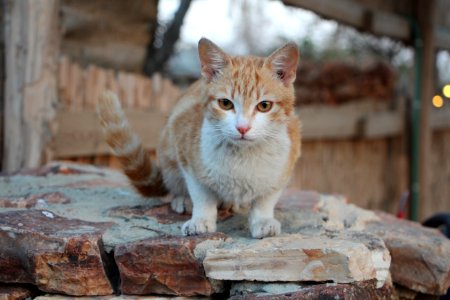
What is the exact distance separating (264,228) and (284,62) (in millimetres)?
716

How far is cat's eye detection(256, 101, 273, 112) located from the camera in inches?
98.3

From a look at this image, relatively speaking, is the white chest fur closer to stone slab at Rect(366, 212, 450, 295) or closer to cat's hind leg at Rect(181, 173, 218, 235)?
cat's hind leg at Rect(181, 173, 218, 235)

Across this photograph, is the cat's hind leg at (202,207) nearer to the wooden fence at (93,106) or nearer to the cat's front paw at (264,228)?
the cat's front paw at (264,228)

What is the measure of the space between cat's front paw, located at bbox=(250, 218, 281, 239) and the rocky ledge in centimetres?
4

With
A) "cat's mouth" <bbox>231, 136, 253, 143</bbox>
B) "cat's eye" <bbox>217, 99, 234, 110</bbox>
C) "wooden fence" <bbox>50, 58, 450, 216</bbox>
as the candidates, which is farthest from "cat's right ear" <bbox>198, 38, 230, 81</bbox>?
"wooden fence" <bbox>50, 58, 450, 216</bbox>

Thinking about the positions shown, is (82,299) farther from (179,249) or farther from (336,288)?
(336,288)

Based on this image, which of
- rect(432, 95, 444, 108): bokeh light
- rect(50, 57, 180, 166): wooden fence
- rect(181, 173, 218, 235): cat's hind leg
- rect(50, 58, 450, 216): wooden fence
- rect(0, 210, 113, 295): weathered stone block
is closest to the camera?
rect(0, 210, 113, 295): weathered stone block

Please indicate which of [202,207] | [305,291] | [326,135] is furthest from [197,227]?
[326,135]

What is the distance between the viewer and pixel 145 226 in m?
2.73

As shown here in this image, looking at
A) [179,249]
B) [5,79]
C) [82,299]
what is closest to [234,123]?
[179,249]

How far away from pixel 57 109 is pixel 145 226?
192 cm

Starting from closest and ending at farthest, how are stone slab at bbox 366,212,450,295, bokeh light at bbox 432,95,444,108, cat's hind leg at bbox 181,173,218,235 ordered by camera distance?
cat's hind leg at bbox 181,173,218,235 → stone slab at bbox 366,212,450,295 → bokeh light at bbox 432,95,444,108

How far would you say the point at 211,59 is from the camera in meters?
2.66

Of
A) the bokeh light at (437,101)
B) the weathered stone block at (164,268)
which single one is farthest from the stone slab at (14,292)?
the bokeh light at (437,101)
